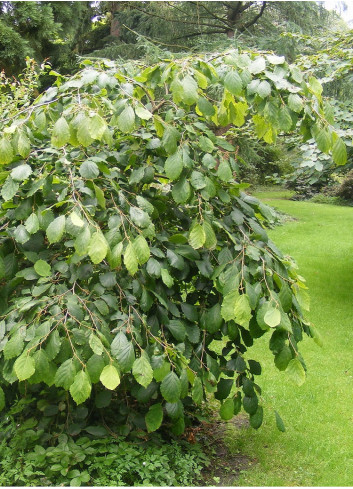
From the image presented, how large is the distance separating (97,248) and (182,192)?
0.68m

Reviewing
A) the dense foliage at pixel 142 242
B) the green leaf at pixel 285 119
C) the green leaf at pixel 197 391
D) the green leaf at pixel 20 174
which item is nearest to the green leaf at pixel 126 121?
the dense foliage at pixel 142 242

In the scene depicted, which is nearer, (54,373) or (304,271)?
(54,373)

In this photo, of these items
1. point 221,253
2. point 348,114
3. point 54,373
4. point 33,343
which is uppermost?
point 348,114

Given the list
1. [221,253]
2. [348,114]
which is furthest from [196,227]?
[348,114]

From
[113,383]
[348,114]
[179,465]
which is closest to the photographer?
[113,383]

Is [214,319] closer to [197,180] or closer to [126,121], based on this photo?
[197,180]

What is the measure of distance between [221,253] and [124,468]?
1.27 m

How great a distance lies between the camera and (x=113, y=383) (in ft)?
6.24

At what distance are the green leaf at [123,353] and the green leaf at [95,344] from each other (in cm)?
8

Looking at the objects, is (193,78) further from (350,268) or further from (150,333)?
(350,268)

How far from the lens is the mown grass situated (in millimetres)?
3111

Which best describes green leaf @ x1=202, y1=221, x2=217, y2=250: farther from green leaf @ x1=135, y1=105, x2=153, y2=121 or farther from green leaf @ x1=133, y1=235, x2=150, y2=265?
green leaf @ x1=135, y1=105, x2=153, y2=121

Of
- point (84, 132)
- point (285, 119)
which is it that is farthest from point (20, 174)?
point (285, 119)

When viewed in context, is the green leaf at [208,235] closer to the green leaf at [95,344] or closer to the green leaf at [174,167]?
the green leaf at [174,167]
